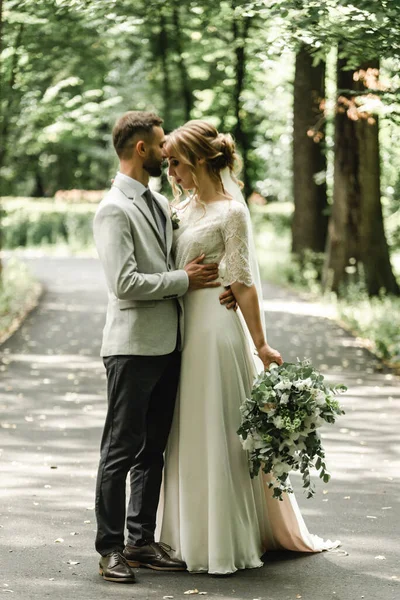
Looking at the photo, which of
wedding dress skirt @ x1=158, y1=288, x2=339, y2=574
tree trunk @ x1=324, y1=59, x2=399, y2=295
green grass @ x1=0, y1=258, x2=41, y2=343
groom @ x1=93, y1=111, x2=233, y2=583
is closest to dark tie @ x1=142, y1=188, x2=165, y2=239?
groom @ x1=93, y1=111, x2=233, y2=583

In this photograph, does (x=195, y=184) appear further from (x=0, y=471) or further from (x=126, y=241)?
(x=0, y=471)

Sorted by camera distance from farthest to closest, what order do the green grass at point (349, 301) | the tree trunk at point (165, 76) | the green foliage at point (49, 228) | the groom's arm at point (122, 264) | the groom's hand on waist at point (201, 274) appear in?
the green foliage at point (49, 228) → the tree trunk at point (165, 76) → the green grass at point (349, 301) → the groom's hand on waist at point (201, 274) → the groom's arm at point (122, 264)

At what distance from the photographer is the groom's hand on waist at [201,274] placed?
5.29 m

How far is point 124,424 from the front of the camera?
5.16 metres

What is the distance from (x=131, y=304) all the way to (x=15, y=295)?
50.2 ft

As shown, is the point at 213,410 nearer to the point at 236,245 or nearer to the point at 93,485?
the point at 236,245

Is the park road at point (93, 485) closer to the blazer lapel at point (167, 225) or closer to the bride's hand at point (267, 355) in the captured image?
the bride's hand at point (267, 355)

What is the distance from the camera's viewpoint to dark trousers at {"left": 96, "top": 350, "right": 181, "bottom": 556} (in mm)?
5164

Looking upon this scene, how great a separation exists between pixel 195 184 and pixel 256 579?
6.22ft

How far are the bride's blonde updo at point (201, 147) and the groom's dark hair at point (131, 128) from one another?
13cm

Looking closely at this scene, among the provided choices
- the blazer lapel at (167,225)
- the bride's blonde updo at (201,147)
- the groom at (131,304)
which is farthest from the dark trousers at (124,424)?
the bride's blonde updo at (201,147)

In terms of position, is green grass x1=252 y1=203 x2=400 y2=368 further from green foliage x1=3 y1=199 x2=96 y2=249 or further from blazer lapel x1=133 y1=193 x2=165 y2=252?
blazer lapel x1=133 y1=193 x2=165 y2=252

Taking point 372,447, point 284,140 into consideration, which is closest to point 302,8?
point 372,447

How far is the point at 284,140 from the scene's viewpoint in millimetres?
30734
